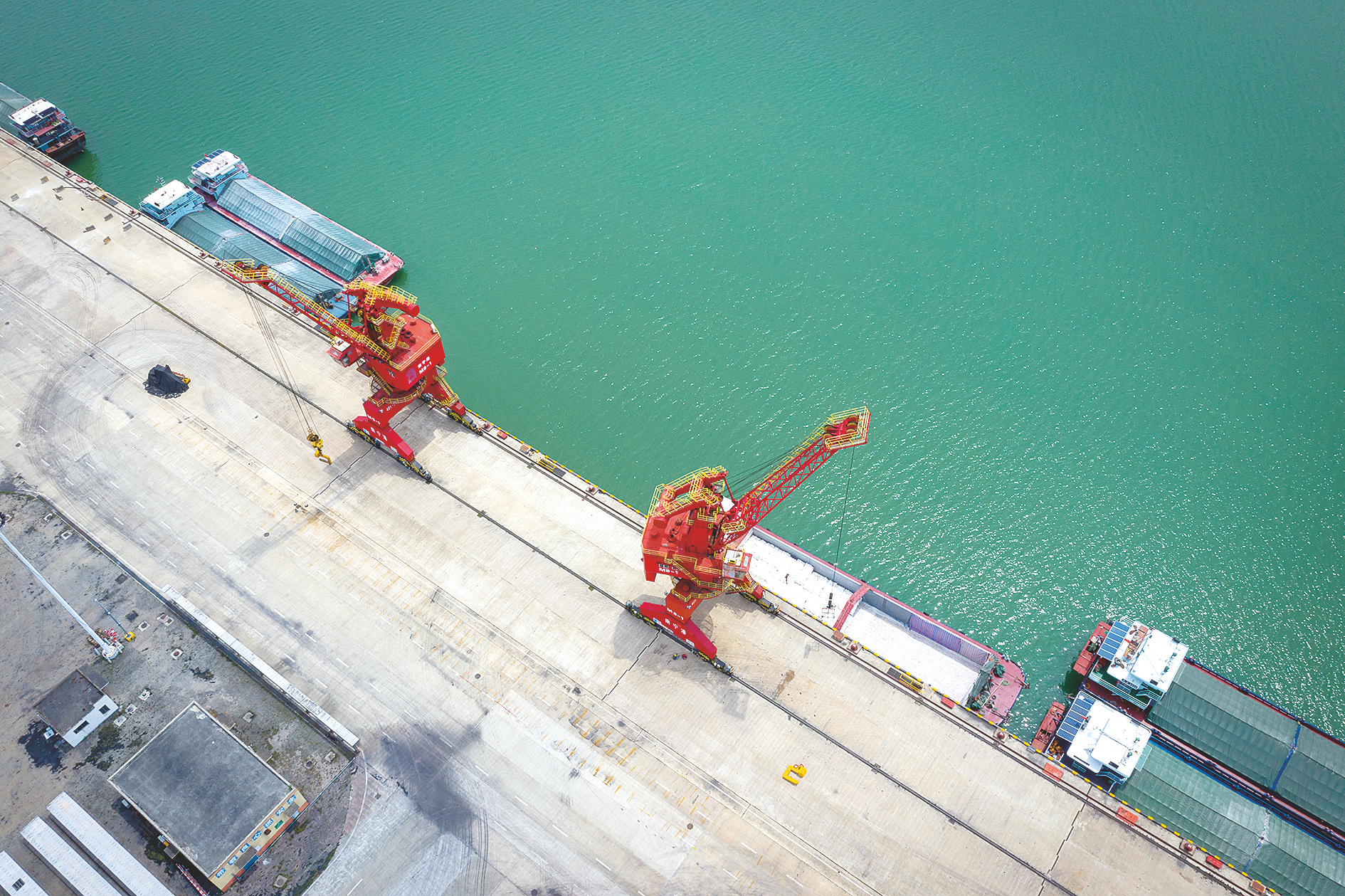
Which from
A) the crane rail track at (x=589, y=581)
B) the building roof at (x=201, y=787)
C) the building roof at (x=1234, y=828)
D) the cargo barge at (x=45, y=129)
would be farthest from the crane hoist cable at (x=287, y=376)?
the building roof at (x=1234, y=828)

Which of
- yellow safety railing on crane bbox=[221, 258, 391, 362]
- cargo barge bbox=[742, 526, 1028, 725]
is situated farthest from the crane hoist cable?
cargo barge bbox=[742, 526, 1028, 725]

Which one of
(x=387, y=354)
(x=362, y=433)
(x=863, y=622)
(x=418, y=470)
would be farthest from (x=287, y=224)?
(x=863, y=622)

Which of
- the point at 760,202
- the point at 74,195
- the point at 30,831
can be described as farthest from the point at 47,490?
the point at 760,202

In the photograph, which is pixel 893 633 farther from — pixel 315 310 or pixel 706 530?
pixel 315 310

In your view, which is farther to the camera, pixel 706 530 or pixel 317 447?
pixel 317 447

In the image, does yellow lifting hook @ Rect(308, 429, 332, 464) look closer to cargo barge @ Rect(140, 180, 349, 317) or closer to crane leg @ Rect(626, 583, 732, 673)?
cargo barge @ Rect(140, 180, 349, 317)

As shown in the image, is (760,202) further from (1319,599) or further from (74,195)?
(74,195)
